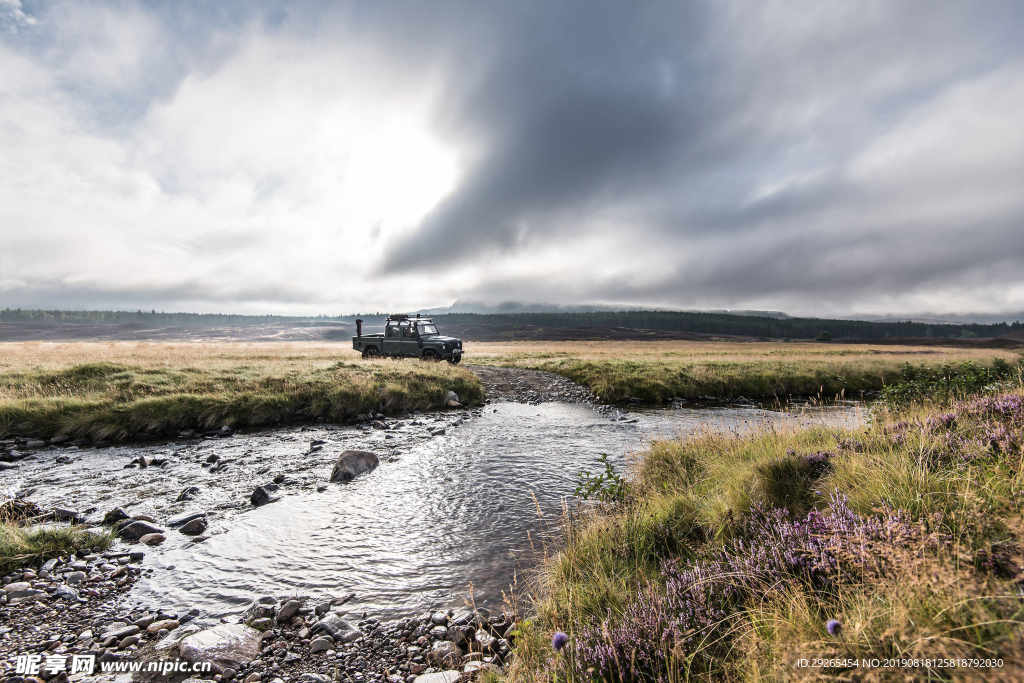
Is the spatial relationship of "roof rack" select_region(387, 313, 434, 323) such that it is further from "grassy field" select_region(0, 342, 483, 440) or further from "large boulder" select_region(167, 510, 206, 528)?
"large boulder" select_region(167, 510, 206, 528)

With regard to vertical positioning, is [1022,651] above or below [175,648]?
above

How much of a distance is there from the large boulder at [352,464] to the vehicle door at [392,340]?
2072 cm

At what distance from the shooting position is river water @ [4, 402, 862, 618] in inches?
232

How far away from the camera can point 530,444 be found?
43.4 ft

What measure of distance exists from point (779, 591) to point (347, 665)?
4.22m

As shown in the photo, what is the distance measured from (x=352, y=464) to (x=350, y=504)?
6.79 feet

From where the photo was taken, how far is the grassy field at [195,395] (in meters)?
14.2

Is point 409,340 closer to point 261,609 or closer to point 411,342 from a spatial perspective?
point 411,342

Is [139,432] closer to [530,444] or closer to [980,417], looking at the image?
[530,444]

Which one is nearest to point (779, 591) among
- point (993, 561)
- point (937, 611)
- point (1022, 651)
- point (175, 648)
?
point (937, 611)

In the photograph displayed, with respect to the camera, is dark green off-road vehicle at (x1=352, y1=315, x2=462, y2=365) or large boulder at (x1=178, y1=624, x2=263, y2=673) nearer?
large boulder at (x1=178, y1=624, x2=263, y2=673)

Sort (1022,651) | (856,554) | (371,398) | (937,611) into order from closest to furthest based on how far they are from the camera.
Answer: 1. (1022,651)
2. (937,611)
3. (856,554)
4. (371,398)

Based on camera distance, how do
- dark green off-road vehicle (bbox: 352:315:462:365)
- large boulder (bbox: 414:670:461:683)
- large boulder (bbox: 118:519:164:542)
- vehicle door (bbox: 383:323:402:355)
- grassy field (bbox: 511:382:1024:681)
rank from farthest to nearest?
vehicle door (bbox: 383:323:402:355), dark green off-road vehicle (bbox: 352:315:462:365), large boulder (bbox: 118:519:164:542), large boulder (bbox: 414:670:461:683), grassy field (bbox: 511:382:1024:681)

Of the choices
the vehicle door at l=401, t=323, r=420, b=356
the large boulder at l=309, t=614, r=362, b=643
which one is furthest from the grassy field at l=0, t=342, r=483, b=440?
the large boulder at l=309, t=614, r=362, b=643
